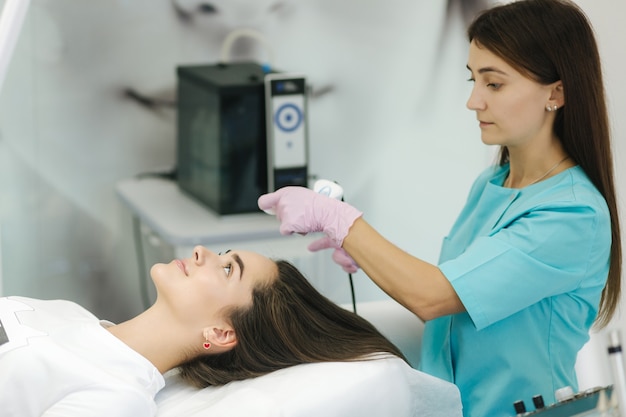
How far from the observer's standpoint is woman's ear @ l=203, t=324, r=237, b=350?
1614 millimetres

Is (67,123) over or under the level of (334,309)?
over

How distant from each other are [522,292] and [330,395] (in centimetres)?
39

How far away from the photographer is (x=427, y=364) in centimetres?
180

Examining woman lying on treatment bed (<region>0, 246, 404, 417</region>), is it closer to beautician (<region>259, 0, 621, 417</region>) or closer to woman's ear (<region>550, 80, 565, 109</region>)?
beautician (<region>259, 0, 621, 417</region>)

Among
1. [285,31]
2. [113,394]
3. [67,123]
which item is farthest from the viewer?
[285,31]

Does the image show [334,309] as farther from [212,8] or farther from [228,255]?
[212,8]

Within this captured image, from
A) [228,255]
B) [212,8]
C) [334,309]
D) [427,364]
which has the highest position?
[212,8]

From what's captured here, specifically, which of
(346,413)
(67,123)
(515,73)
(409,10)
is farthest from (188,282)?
(409,10)

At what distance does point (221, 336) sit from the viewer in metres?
1.63

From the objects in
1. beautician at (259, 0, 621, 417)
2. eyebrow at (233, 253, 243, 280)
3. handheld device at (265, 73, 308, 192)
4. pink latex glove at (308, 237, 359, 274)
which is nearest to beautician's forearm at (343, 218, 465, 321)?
beautician at (259, 0, 621, 417)

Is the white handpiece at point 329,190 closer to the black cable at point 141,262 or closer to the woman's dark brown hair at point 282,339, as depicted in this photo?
the woman's dark brown hair at point 282,339

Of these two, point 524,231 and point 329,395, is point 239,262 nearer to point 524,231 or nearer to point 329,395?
point 329,395

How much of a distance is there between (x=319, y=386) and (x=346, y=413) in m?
0.06

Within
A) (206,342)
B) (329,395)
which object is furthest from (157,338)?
(329,395)
